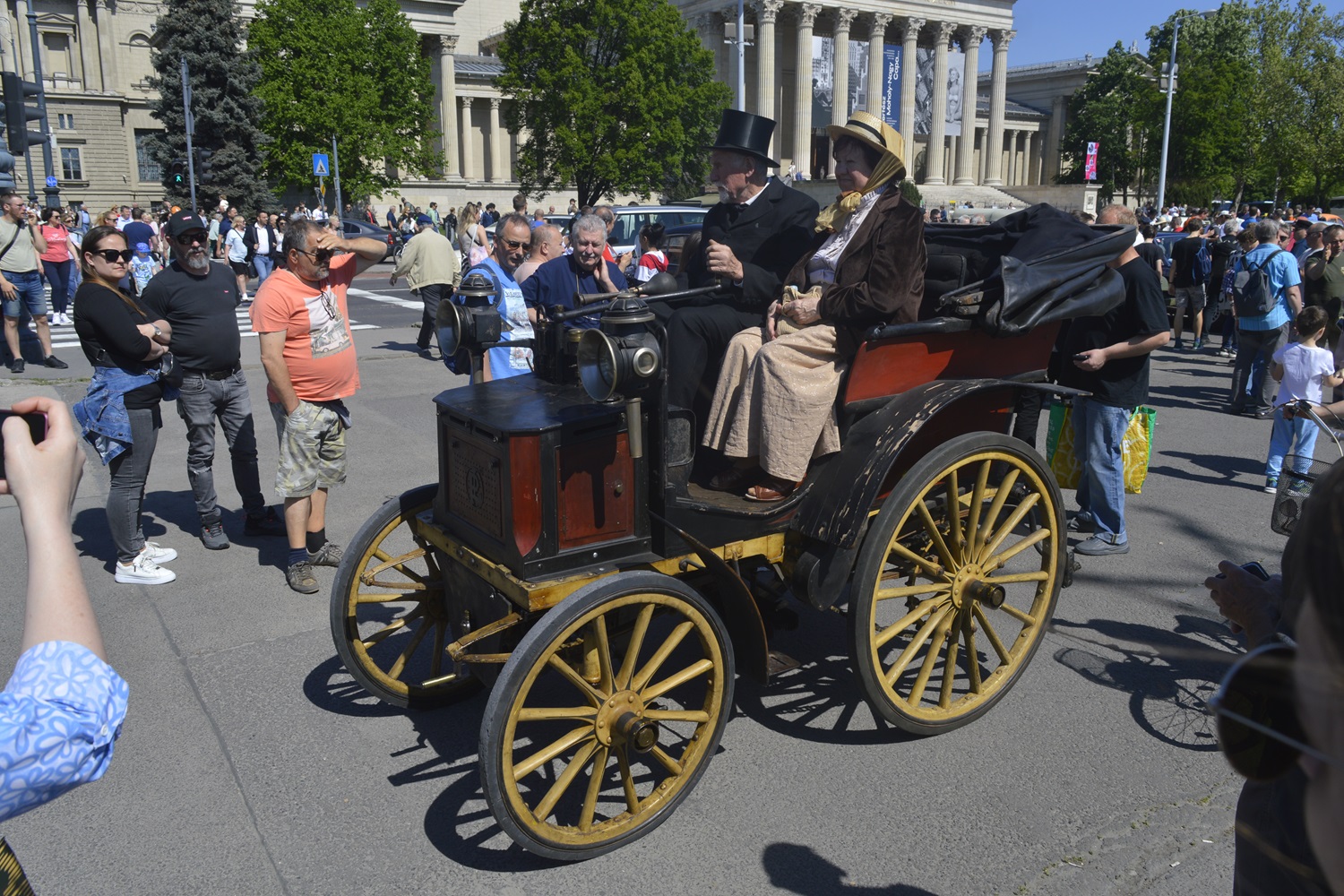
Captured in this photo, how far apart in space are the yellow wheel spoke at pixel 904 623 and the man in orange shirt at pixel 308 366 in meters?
3.25

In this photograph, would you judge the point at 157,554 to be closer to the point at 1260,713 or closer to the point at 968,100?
the point at 1260,713

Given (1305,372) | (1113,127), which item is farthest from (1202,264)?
(1113,127)

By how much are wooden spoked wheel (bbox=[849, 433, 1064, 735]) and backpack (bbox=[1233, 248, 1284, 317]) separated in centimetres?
672

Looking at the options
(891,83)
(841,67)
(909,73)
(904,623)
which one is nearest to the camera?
(904,623)

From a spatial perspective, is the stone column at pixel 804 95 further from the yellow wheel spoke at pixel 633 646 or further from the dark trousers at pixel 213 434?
the yellow wheel spoke at pixel 633 646

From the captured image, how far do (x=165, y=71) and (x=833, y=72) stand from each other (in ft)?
129

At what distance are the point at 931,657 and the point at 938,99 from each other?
70482 millimetres

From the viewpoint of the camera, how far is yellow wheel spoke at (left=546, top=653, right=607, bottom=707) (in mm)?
3039

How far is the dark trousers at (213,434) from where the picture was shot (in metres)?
6.07

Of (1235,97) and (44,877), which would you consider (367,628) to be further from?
(1235,97)

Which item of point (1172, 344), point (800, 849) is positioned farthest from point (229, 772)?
point (1172, 344)

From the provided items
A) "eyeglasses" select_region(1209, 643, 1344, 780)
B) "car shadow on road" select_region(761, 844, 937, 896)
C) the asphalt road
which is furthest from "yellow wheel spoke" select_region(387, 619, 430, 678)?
"eyeglasses" select_region(1209, 643, 1344, 780)

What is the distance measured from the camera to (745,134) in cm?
467

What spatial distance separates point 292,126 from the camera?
136 ft
